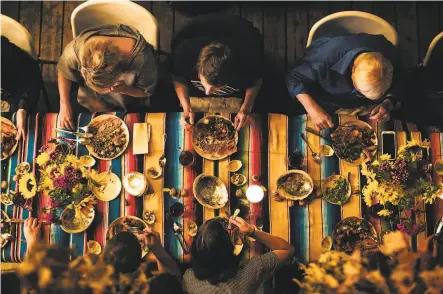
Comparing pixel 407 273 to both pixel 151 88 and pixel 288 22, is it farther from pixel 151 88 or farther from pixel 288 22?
pixel 288 22

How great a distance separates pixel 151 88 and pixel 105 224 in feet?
3.12

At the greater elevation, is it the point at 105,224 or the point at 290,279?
the point at 105,224

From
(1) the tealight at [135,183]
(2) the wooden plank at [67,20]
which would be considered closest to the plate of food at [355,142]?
(1) the tealight at [135,183]

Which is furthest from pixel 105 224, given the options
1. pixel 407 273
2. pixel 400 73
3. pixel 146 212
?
pixel 400 73

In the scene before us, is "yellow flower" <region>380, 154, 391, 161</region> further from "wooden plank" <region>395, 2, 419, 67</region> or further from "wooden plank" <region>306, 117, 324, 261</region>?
"wooden plank" <region>395, 2, 419, 67</region>

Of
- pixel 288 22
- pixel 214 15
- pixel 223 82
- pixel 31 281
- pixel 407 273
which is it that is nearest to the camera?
pixel 407 273

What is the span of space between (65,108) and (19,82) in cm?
40

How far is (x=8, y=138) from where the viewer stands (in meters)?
3.07

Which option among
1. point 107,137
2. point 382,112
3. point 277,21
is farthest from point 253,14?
point 107,137

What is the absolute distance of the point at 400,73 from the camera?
→ 117 inches

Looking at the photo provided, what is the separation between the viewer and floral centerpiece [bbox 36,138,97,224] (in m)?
2.88

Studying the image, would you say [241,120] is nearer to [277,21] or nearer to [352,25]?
[352,25]

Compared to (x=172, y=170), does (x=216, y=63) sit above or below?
above

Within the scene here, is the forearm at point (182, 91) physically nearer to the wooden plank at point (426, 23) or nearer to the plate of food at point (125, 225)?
the plate of food at point (125, 225)
